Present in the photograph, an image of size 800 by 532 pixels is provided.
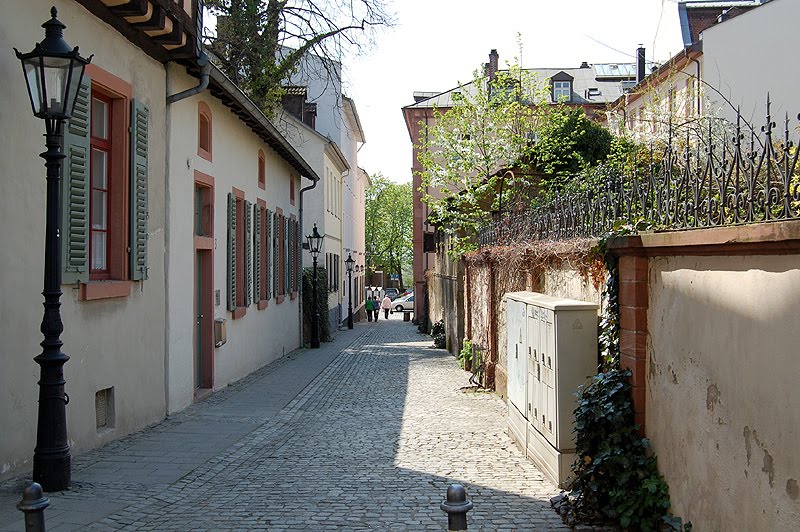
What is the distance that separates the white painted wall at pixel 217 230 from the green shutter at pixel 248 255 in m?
0.29

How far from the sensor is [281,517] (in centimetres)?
681

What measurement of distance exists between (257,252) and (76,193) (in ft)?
34.7

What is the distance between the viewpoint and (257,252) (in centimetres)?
1930

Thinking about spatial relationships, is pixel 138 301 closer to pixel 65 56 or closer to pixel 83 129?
pixel 83 129

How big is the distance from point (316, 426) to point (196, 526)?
5.27m

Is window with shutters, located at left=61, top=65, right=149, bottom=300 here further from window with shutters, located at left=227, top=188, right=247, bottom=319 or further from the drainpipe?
window with shutters, located at left=227, top=188, right=247, bottom=319

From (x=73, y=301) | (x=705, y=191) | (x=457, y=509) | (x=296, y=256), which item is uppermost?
(x=296, y=256)

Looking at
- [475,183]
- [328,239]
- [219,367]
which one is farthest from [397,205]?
[219,367]

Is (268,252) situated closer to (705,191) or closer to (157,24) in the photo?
(157,24)

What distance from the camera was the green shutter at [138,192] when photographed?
1025cm

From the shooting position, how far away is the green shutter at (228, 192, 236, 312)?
16.1 m

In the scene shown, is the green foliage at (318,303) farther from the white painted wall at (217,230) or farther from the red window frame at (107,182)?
the red window frame at (107,182)

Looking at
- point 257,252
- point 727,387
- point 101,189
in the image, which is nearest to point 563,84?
point 257,252

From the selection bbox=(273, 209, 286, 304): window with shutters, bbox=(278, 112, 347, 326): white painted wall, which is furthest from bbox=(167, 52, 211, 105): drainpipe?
bbox=(278, 112, 347, 326): white painted wall
